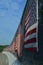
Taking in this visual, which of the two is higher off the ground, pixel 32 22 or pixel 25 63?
pixel 32 22

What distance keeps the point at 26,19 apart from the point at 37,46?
158 cm

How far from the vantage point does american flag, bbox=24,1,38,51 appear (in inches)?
270

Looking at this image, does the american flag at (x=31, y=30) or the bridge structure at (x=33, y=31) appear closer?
the bridge structure at (x=33, y=31)

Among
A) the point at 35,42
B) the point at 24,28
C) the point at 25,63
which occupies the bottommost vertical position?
the point at 25,63

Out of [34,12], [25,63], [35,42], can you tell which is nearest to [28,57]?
[25,63]

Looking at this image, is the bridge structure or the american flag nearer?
the bridge structure

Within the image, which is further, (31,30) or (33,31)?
(31,30)

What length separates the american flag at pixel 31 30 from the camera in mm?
6854

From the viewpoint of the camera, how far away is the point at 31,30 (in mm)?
7215

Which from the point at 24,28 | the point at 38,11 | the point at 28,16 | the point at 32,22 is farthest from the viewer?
the point at 24,28

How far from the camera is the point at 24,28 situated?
8180mm

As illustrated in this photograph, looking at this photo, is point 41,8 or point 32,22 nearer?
point 41,8

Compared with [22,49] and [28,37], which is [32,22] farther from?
[22,49]

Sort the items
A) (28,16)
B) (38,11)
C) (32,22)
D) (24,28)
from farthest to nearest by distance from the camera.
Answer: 1. (24,28)
2. (28,16)
3. (32,22)
4. (38,11)
